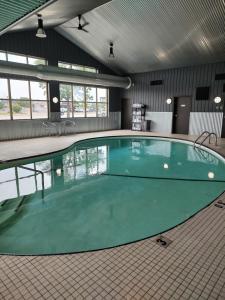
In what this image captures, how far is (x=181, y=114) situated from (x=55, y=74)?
5.76m

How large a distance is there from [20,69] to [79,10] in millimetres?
2590

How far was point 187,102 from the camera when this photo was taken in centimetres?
948

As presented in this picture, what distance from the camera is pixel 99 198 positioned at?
3609 millimetres

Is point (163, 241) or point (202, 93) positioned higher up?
point (202, 93)

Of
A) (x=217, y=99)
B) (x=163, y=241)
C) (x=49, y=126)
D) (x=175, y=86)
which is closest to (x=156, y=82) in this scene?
(x=175, y=86)

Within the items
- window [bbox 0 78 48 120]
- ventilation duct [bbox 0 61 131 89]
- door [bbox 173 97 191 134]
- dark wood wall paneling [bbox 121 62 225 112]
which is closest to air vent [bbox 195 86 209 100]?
dark wood wall paneling [bbox 121 62 225 112]

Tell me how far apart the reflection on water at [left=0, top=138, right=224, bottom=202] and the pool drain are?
2434mm

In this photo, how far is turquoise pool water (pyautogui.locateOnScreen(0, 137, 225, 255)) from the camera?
2.55 metres

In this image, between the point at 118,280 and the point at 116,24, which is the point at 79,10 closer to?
the point at 116,24

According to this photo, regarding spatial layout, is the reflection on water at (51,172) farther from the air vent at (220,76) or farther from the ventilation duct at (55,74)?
the air vent at (220,76)

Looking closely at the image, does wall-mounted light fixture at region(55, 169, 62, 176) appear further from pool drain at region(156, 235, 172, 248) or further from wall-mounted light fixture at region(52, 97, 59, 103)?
wall-mounted light fixture at region(52, 97, 59, 103)

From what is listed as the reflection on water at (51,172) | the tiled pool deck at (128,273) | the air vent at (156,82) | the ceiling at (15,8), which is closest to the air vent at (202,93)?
the air vent at (156,82)

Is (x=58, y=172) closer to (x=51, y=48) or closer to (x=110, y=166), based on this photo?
(x=110, y=166)

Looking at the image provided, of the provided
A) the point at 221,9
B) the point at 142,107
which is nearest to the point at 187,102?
the point at 142,107
